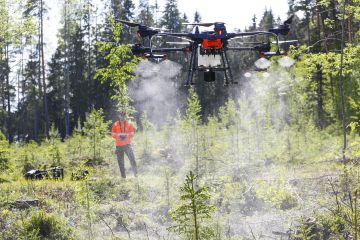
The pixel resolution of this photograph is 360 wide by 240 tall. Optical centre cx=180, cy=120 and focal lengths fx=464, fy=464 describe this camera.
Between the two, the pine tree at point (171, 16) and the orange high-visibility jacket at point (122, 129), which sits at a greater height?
the pine tree at point (171, 16)

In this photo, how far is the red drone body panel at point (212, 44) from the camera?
31.4ft

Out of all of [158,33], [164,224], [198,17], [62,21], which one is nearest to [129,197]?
[164,224]

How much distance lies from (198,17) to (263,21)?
28.0 feet

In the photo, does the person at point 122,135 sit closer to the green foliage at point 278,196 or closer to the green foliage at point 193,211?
the green foliage at point 278,196

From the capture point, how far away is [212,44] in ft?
31.5

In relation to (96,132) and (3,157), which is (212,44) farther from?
(96,132)

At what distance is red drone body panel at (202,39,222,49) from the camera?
9570 mm

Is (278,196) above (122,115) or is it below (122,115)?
below

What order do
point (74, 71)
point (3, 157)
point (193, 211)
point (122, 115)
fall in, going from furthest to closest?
point (74, 71) < point (122, 115) < point (3, 157) < point (193, 211)

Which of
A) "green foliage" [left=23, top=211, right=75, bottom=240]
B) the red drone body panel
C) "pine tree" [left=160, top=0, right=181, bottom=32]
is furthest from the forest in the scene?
"pine tree" [left=160, top=0, right=181, bottom=32]

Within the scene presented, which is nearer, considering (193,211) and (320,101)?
(193,211)

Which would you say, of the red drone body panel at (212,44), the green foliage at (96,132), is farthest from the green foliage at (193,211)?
the green foliage at (96,132)

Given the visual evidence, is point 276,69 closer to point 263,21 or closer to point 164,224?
point 164,224

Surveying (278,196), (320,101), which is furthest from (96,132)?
(320,101)
